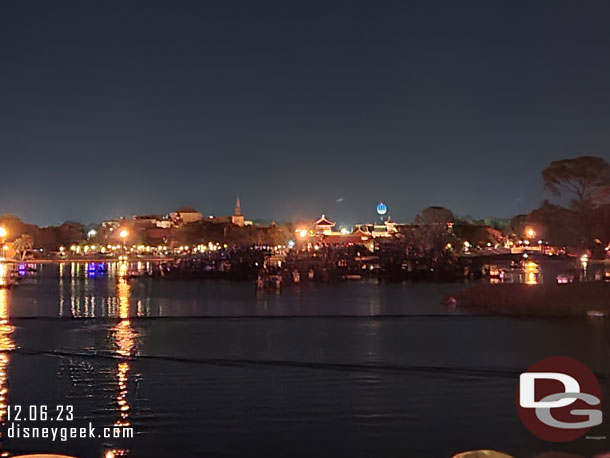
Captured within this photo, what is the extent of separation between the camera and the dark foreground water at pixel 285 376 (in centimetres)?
1021

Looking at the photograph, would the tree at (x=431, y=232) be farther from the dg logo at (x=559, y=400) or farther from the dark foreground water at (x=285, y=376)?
the dg logo at (x=559, y=400)

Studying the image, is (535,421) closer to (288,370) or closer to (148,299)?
(288,370)

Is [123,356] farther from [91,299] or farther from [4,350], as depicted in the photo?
[91,299]

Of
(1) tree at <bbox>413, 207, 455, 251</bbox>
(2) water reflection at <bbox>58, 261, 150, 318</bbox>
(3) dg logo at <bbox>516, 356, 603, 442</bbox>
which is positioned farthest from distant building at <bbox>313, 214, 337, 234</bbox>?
(3) dg logo at <bbox>516, 356, 603, 442</bbox>

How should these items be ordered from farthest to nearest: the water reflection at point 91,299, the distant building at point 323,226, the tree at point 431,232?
the distant building at point 323,226 < the tree at point 431,232 < the water reflection at point 91,299

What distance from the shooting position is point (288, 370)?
15352mm

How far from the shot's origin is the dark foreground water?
10.2m

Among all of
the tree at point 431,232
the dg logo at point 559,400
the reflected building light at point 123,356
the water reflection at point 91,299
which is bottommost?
the dg logo at point 559,400

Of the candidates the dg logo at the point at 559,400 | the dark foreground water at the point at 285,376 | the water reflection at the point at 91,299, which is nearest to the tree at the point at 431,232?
the water reflection at the point at 91,299

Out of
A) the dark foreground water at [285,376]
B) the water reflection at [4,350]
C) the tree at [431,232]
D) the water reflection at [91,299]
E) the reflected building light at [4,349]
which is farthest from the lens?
the tree at [431,232]

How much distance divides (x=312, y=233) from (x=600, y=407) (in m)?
121

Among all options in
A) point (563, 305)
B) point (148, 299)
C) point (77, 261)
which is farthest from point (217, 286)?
point (77, 261)

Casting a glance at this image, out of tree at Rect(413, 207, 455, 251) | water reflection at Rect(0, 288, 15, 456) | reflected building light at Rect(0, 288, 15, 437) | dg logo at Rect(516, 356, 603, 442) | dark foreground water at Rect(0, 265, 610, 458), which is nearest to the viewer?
dark foreground water at Rect(0, 265, 610, 458)

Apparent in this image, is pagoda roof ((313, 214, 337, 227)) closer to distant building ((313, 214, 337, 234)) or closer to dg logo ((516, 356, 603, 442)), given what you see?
distant building ((313, 214, 337, 234))
